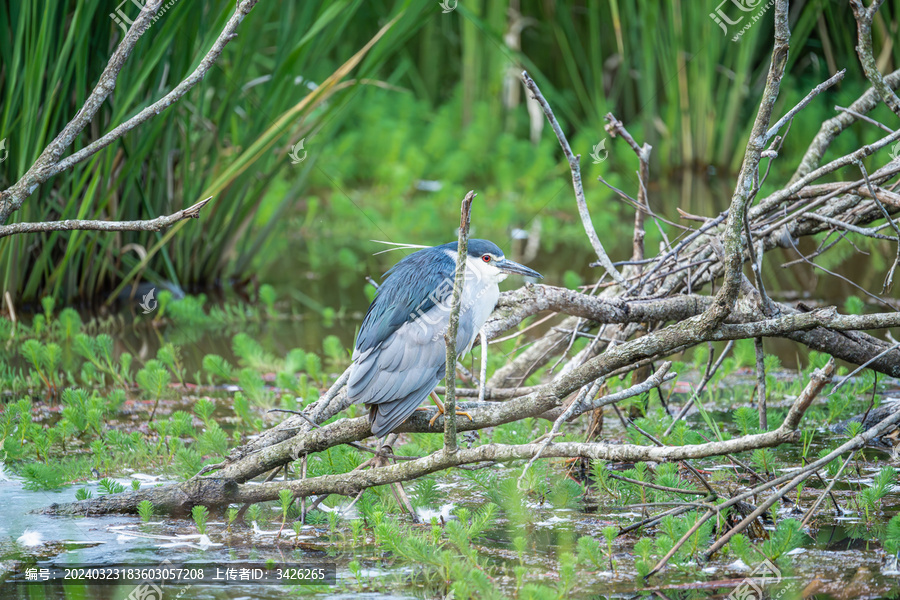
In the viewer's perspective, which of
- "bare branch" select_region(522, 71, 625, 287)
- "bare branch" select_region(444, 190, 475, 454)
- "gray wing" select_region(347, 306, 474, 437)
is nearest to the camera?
"bare branch" select_region(444, 190, 475, 454)

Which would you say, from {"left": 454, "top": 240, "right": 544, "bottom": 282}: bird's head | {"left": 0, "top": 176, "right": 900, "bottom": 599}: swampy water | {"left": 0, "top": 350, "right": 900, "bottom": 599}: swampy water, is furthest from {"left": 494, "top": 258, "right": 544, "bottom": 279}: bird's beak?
{"left": 0, "top": 350, "right": 900, "bottom": 599}: swampy water

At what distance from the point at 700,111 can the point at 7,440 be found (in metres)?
8.22

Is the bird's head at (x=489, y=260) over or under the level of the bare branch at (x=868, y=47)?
under

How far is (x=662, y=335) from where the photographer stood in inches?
114

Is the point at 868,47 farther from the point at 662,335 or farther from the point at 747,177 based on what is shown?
the point at 662,335

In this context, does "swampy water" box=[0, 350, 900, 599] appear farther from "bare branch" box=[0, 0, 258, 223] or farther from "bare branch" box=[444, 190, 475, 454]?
"bare branch" box=[0, 0, 258, 223]

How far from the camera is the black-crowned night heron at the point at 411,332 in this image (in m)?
3.08

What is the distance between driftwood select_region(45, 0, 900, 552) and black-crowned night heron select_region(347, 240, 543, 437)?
113 millimetres

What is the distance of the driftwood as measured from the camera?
264cm

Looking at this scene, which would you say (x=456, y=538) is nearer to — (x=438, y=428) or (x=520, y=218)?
(x=438, y=428)

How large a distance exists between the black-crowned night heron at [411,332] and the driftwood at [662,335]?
0.11m

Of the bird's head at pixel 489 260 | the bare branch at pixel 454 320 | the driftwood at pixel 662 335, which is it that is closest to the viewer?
the bare branch at pixel 454 320

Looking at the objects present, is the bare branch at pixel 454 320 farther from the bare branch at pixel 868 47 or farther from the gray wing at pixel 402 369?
the bare branch at pixel 868 47

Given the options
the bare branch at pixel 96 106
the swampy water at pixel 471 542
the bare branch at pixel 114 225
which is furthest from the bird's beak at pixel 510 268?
the bare branch at pixel 96 106
